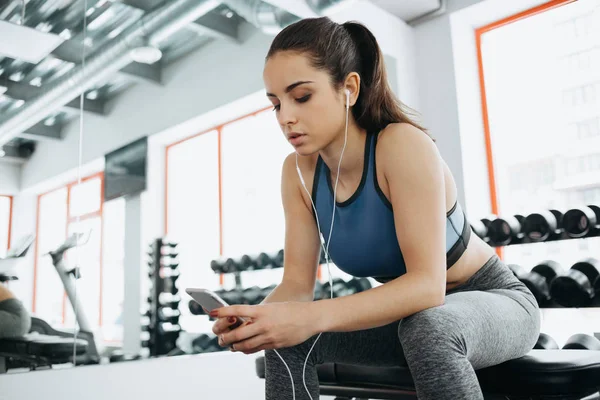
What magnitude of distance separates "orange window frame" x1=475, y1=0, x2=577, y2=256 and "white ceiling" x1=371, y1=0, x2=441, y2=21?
48 centimetres

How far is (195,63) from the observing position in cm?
316

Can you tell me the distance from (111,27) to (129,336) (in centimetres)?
159

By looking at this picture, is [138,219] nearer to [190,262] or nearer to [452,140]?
[190,262]

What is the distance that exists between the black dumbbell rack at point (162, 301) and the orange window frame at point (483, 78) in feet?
7.08

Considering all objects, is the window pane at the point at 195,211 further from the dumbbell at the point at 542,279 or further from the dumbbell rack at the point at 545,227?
the dumbbell at the point at 542,279

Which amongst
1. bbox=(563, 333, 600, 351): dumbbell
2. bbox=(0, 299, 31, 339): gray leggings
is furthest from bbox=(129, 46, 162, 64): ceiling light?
bbox=(563, 333, 600, 351): dumbbell

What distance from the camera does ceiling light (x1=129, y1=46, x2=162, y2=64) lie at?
2.82 metres

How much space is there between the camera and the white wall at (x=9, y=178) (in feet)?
7.30

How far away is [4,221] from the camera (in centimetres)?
221

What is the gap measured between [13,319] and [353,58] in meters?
1.85

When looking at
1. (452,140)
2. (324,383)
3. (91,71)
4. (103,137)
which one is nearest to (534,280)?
(452,140)

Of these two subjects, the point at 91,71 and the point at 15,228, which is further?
the point at 91,71

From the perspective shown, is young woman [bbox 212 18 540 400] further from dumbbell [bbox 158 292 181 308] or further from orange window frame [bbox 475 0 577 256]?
orange window frame [bbox 475 0 577 256]

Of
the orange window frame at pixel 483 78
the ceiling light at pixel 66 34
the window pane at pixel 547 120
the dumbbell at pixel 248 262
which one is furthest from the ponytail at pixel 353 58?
the orange window frame at pixel 483 78
